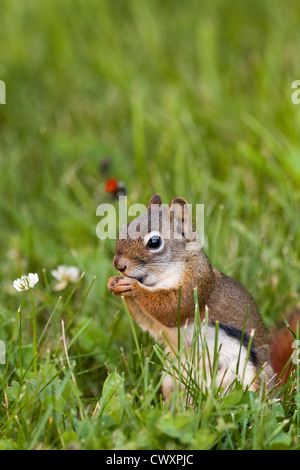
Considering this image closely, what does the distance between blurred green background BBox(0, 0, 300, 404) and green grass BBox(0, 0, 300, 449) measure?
0.01 meters

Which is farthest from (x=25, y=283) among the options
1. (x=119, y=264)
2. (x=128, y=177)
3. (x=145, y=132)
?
(x=145, y=132)

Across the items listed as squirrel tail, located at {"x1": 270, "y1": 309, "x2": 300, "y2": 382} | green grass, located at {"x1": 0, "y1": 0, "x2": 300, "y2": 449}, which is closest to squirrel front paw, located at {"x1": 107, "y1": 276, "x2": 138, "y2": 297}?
green grass, located at {"x1": 0, "y1": 0, "x2": 300, "y2": 449}

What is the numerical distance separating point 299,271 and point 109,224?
779 millimetres

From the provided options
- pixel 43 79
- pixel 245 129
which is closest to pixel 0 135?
pixel 43 79

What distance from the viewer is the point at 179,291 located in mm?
1706

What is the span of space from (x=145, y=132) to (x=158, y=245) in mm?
1931

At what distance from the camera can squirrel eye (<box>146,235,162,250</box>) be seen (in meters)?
1.75

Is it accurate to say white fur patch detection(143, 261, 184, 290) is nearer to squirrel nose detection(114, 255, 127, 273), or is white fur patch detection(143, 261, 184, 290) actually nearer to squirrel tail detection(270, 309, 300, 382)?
squirrel nose detection(114, 255, 127, 273)

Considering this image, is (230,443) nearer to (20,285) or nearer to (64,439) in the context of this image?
(64,439)

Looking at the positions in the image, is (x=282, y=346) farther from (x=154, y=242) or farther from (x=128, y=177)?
(x=128, y=177)

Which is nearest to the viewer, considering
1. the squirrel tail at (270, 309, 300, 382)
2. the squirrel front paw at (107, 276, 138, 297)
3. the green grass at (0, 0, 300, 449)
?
the green grass at (0, 0, 300, 449)

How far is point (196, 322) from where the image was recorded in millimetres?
1675

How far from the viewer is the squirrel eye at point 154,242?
1.75 m

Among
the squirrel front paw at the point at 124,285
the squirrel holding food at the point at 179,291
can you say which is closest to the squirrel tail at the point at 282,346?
the squirrel holding food at the point at 179,291
